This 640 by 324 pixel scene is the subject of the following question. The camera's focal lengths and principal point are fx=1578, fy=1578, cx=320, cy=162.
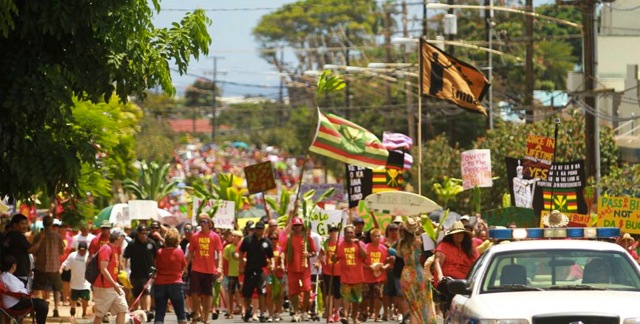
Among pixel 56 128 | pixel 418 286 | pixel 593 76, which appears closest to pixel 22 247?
pixel 56 128

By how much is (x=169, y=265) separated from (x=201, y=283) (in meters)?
2.90

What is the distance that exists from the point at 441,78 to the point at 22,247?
1274cm

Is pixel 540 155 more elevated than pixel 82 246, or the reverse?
pixel 540 155

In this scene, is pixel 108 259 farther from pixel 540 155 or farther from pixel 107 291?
pixel 540 155

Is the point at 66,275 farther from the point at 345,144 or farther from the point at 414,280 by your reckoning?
the point at 414,280

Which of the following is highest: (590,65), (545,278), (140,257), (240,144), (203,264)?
(590,65)

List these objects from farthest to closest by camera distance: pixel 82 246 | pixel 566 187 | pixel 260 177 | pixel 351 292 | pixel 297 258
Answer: pixel 260 177 < pixel 566 187 < pixel 82 246 < pixel 297 258 < pixel 351 292

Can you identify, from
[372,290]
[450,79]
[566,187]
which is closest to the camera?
[372,290]

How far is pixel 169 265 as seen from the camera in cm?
2127

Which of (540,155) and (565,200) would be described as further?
(540,155)

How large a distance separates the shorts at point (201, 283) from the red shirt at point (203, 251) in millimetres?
71

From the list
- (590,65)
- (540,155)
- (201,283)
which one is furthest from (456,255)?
(590,65)

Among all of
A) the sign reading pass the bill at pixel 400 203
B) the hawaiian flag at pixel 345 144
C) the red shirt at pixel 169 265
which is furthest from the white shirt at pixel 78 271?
the red shirt at pixel 169 265

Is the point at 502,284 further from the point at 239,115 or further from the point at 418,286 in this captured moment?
the point at 239,115
